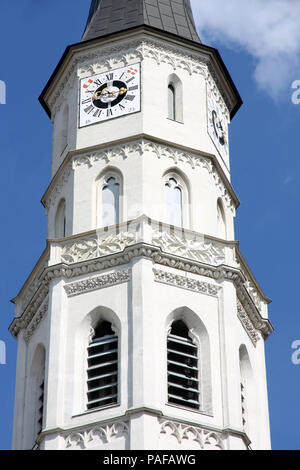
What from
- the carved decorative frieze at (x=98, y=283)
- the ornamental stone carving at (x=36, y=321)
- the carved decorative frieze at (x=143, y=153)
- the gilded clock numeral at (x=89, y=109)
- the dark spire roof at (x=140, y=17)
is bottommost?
the ornamental stone carving at (x=36, y=321)

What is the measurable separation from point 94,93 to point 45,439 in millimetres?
13679

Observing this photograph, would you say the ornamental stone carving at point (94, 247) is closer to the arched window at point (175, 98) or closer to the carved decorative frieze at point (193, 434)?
the arched window at point (175, 98)

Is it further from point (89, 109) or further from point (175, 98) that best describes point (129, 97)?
point (175, 98)

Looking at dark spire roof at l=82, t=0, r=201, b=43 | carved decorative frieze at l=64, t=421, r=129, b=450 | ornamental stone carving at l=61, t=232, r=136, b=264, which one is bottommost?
carved decorative frieze at l=64, t=421, r=129, b=450

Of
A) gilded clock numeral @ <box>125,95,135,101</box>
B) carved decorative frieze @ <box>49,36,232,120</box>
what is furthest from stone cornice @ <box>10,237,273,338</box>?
carved decorative frieze @ <box>49,36,232,120</box>

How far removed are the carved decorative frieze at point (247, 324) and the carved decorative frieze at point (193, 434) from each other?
5.69 metres

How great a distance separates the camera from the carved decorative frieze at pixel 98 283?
58219mm

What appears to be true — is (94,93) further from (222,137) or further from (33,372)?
(33,372)

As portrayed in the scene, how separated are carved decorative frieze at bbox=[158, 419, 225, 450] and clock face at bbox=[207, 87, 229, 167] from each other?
12.3m

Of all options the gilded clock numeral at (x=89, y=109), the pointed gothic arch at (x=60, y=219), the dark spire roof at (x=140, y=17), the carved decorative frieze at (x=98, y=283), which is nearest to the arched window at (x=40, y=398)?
the carved decorative frieze at (x=98, y=283)

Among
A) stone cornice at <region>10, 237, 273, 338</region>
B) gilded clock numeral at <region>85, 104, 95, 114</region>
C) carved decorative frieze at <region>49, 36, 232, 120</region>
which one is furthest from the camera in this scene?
carved decorative frieze at <region>49, 36, 232, 120</region>

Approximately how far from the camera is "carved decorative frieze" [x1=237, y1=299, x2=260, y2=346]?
60.2 m

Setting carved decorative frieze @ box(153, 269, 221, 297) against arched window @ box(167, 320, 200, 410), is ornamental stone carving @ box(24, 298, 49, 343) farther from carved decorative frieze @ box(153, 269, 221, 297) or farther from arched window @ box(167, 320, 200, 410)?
arched window @ box(167, 320, 200, 410)

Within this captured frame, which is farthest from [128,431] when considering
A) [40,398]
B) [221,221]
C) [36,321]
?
[221,221]
